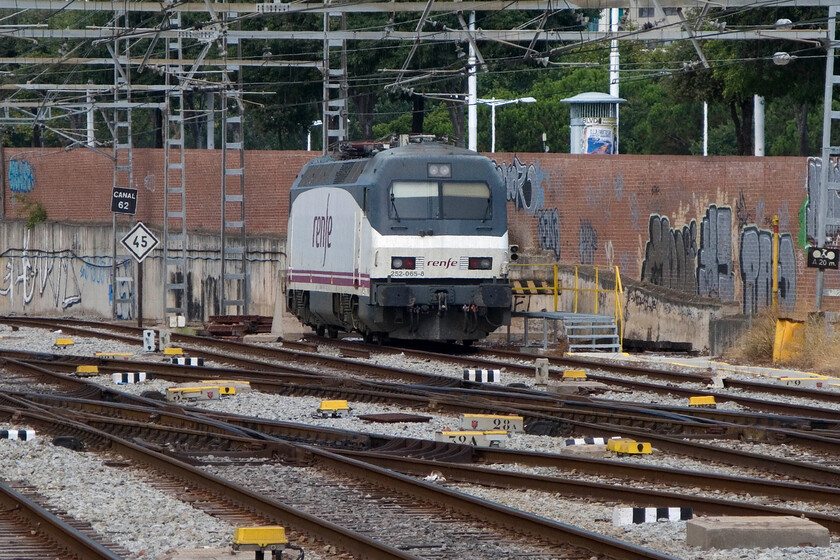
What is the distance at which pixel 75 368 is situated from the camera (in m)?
22.0

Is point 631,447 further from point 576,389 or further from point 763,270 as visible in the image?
point 763,270

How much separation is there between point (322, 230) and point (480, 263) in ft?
12.2

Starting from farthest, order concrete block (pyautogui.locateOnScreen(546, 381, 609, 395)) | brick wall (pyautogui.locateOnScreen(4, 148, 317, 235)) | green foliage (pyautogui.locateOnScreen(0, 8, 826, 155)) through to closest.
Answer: green foliage (pyautogui.locateOnScreen(0, 8, 826, 155)) < brick wall (pyautogui.locateOnScreen(4, 148, 317, 235)) < concrete block (pyautogui.locateOnScreen(546, 381, 609, 395))

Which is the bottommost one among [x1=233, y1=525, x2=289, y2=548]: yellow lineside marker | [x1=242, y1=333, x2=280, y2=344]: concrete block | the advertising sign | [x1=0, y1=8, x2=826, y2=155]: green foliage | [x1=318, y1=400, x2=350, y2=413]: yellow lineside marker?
[x1=242, y1=333, x2=280, y2=344]: concrete block

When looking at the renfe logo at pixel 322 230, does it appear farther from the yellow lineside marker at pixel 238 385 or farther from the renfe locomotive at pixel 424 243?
the yellow lineside marker at pixel 238 385

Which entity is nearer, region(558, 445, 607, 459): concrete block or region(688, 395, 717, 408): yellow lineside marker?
region(558, 445, 607, 459): concrete block

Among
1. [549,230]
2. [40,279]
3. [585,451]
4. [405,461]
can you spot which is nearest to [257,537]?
[405,461]

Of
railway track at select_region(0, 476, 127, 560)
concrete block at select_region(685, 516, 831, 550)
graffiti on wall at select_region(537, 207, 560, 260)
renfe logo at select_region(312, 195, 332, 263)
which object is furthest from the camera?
graffiti on wall at select_region(537, 207, 560, 260)

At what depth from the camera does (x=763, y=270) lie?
1146 inches

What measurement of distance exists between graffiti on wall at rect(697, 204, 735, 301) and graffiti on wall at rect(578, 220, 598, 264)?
10.0 ft

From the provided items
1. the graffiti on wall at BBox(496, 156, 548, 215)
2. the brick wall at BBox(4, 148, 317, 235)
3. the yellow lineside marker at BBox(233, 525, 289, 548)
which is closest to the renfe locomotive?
the graffiti on wall at BBox(496, 156, 548, 215)

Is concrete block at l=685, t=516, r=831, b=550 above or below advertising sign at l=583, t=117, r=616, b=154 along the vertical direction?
below

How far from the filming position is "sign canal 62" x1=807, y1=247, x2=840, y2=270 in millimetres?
22391

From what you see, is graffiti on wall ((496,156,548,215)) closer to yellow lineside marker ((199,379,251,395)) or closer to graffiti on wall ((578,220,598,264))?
graffiti on wall ((578,220,598,264))
